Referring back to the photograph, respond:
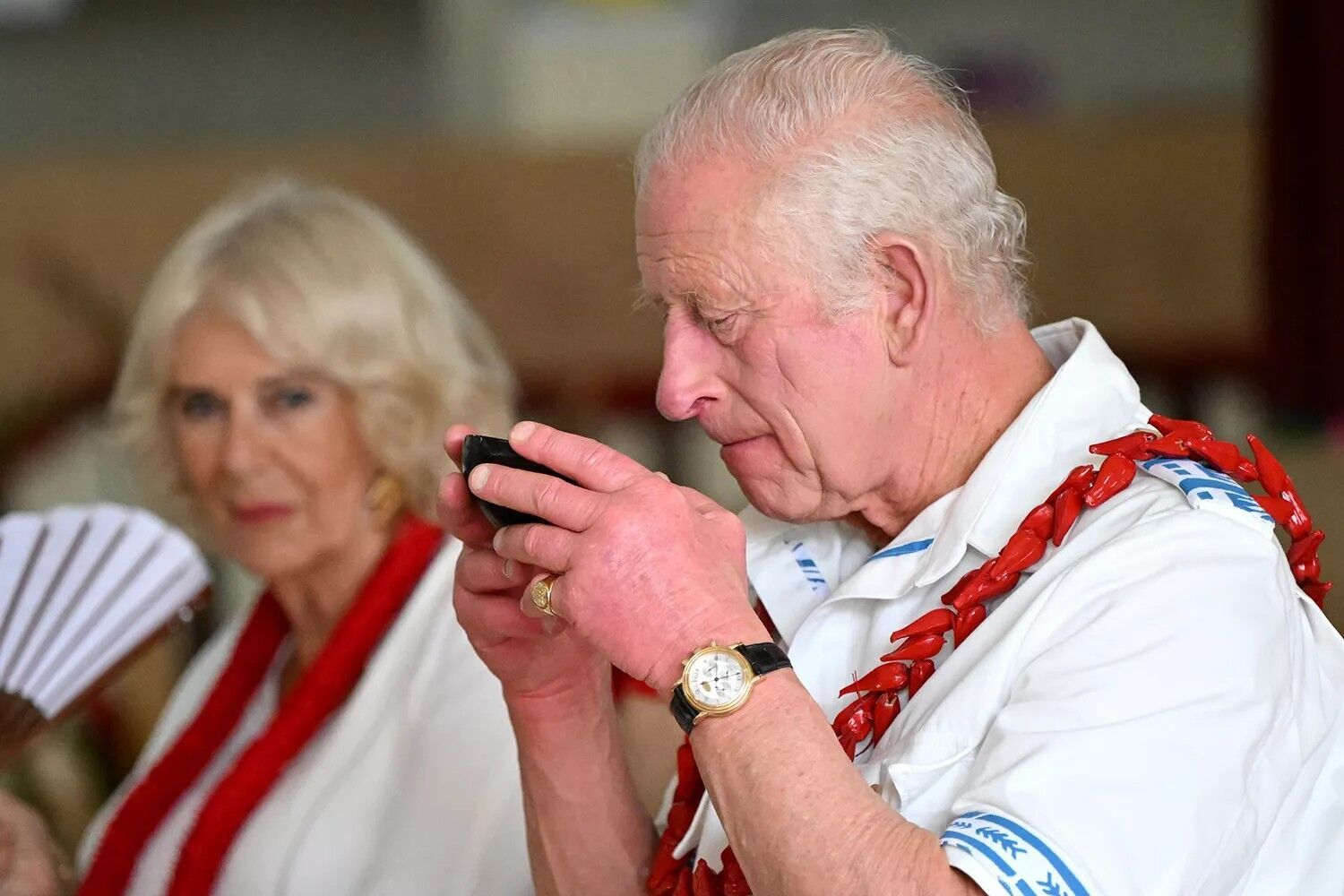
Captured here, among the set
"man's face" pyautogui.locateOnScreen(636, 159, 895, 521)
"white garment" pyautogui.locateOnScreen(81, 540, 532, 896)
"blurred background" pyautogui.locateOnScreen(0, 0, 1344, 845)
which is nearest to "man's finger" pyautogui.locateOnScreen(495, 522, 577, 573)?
"man's face" pyautogui.locateOnScreen(636, 159, 895, 521)

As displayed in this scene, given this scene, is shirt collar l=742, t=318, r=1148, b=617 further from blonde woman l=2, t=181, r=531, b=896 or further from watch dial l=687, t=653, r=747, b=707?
blonde woman l=2, t=181, r=531, b=896

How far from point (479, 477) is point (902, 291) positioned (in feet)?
1.26

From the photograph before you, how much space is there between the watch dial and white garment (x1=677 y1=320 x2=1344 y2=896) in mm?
170

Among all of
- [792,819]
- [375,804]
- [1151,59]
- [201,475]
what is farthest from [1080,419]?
[1151,59]

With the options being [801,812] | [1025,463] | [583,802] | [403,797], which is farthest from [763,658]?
[403,797]

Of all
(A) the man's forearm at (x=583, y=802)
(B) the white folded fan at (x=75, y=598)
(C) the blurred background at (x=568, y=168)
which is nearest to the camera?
(A) the man's forearm at (x=583, y=802)

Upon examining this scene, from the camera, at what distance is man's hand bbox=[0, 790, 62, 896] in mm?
1855

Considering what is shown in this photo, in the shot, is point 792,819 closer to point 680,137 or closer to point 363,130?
point 680,137

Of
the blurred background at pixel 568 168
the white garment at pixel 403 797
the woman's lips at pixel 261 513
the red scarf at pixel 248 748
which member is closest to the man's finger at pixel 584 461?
the white garment at pixel 403 797

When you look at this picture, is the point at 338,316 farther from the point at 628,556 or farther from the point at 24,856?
the point at 628,556

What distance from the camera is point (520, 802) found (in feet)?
6.13

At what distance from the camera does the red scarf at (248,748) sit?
204cm

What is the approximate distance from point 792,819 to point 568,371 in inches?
137

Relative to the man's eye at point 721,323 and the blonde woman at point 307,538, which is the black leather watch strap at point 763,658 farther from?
the blonde woman at point 307,538
